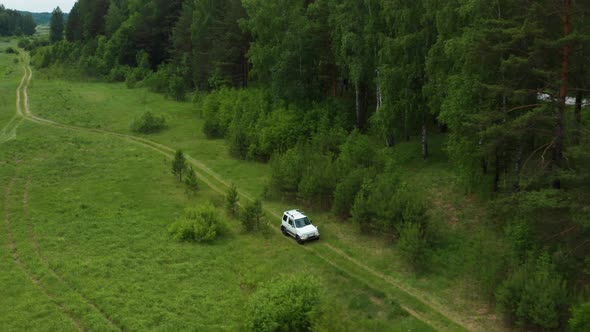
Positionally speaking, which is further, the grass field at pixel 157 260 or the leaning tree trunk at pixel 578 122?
the leaning tree trunk at pixel 578 122

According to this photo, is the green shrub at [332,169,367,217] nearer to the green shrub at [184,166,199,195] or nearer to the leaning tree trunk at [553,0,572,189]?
the green shrub at [184,166,199,195]

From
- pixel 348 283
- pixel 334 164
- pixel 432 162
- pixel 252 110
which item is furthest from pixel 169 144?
pixel 348 283

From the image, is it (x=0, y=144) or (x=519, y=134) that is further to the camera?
(x=0, y=144)

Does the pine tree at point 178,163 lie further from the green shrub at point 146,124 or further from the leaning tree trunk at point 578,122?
the leaning tree trunk at point 578,122

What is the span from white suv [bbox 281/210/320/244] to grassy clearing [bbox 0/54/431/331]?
Answer: 0.74 metres

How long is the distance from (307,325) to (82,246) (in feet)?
47.7

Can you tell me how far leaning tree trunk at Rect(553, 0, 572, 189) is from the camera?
72.4ft

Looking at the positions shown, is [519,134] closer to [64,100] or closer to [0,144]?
[0,144]

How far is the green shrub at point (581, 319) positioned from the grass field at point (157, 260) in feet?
11.5

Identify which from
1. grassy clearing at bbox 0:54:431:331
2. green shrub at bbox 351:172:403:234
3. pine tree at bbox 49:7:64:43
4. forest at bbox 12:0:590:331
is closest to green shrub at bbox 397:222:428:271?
forest at bbox 12:0:590:331

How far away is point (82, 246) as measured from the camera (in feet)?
91.6

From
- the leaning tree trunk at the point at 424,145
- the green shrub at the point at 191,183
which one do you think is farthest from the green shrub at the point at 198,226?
the leaning tree trunk at the point at 424,145

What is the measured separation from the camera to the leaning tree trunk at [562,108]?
72.4ft

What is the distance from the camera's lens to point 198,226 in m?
29.0
